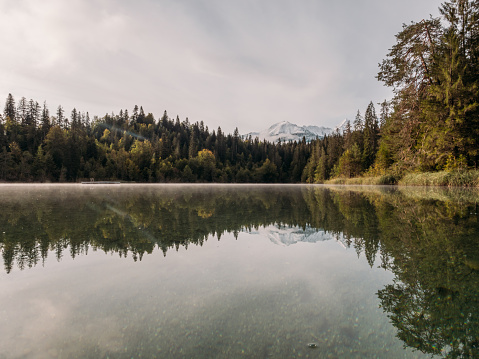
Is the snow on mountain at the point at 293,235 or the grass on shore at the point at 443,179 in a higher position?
the grass on shore at the point at 443,179

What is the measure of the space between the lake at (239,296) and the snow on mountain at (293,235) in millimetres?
74

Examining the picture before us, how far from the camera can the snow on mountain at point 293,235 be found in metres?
5.00

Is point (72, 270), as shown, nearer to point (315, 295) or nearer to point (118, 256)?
point (118, 256)

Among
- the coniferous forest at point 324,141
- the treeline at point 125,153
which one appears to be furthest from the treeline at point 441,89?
the treeline at point 125,153


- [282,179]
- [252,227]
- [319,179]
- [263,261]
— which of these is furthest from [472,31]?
[282,179]

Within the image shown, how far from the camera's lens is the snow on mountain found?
197 inches

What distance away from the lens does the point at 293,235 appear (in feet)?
17.3

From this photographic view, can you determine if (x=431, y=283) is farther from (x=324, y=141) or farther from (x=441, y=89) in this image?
(x=324, y=141)

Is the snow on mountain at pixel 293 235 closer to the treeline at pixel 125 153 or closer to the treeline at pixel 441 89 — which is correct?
the treeline at pixel 441 89

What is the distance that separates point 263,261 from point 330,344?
2.03 m

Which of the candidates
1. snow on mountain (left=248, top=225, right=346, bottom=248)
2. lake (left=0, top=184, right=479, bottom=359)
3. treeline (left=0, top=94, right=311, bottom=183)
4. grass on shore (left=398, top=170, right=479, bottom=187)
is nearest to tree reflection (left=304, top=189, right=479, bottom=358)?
lake (left=0, top=184, right=479, bottom=359)

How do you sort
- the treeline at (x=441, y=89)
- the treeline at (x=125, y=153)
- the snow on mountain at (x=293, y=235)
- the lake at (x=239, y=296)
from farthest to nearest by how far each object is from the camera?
the treeline at (x=125, y=153)
the treeline at (x=441, y=89)
the snow on mountain at (x=293, y=235)
the lake at (x=239, y=296)

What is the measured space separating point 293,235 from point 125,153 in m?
100

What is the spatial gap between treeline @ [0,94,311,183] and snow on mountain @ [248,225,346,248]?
81.9 m
